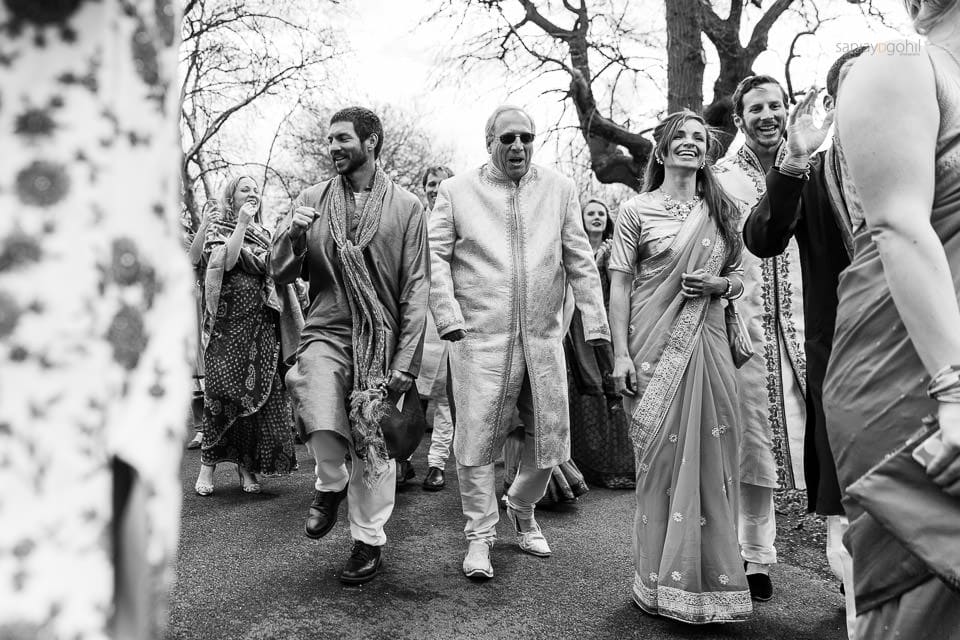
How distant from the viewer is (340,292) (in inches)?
156

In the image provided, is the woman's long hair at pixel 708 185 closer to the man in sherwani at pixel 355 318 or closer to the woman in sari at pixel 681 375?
the woman in sari at pixel 681 375

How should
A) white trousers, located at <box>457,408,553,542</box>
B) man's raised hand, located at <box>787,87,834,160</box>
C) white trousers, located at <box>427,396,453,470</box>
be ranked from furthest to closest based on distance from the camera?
white trousers, located at <box>427,396,453,470</box> < white trousers, located at <box>457,408,553,542</box> < man's raised hand, located at <box>787,87,834,160</box>

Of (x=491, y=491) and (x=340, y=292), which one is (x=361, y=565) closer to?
(x=491, y=491)

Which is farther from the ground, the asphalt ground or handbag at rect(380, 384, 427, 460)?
handbag at rect(380, 384, 427, 460)

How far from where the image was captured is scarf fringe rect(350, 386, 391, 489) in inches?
146

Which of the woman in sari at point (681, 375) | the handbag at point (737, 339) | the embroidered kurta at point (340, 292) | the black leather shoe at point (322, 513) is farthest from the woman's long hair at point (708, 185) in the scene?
the black leather shoe at point (322, 513)

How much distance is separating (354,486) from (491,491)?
679 millimetres

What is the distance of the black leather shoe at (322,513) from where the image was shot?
3.75 meters

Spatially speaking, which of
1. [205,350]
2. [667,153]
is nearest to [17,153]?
[667,153]

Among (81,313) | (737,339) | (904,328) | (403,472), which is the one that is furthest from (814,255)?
(403,472)

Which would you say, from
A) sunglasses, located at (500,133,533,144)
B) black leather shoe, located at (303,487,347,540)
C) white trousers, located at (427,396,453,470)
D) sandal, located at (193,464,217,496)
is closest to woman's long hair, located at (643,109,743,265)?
sunglasses, located at (500,133,533,144)

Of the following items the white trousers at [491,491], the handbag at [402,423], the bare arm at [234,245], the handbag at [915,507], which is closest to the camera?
the handbag at [915,507]

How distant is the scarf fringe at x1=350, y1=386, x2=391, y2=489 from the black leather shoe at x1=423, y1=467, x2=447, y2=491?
73.1 inches

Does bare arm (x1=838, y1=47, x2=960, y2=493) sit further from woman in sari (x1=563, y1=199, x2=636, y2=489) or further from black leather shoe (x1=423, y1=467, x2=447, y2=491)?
black leather shoe (x1=423, y1=467, x2=447, y2=491)
